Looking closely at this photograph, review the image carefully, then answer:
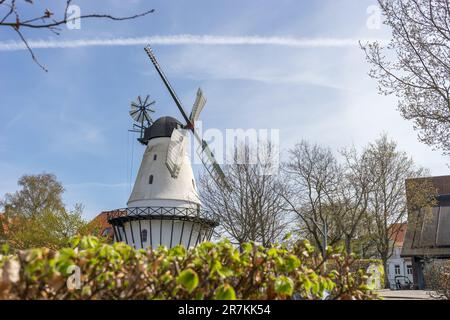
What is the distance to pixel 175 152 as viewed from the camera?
92.3 ft

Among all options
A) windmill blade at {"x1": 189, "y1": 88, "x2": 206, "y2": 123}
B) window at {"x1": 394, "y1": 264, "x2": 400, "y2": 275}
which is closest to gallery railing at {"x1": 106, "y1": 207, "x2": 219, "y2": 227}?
windmill blade at {"x1": 189, "y1": 88, "x2": 206, "y2": 123}

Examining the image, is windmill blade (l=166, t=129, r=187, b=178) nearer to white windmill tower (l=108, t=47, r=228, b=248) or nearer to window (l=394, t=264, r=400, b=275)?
white windmill tower (l=108, t=47, r=228, b=248)

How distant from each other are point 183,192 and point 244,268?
24.6 metres

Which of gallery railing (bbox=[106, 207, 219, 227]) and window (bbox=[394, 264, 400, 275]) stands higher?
gallery railing (bbox=[106, 207, 219, 227])

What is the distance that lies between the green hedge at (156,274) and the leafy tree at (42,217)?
18485mm

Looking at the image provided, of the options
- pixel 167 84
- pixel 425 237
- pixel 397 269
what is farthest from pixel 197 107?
pixel 397 269

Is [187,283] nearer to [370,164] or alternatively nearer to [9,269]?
[9,269]

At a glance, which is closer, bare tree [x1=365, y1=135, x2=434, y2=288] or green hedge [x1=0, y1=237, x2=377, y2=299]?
green hedge [x1=0, y1=237, x2=377, y2=299]

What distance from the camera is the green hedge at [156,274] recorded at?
202 cm

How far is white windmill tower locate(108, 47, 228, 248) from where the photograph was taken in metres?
25.5

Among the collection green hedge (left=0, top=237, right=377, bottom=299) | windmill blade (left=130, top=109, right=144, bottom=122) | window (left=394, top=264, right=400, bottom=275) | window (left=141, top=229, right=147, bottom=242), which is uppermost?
windmill blade (left=130, top=109, right=144, bottom=122)

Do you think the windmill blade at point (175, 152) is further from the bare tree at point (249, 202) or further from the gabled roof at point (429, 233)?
the gabled roof at point (429, 233)

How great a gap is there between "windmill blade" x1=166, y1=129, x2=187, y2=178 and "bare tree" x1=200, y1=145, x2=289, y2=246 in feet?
9.40

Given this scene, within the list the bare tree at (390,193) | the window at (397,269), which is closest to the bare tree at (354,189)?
the bare tree at (390,193)
